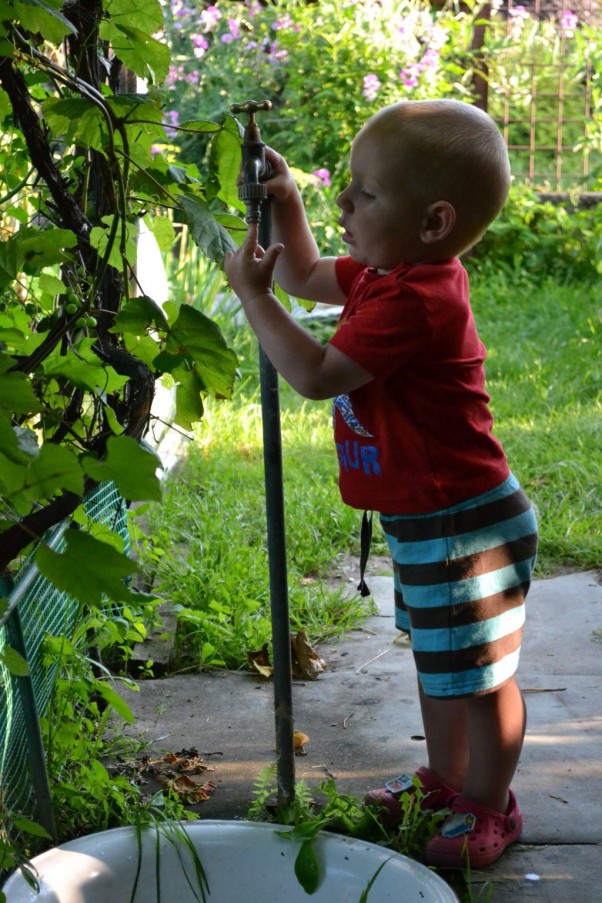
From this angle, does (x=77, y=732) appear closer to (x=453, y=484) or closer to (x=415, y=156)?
(x=453, y=484)

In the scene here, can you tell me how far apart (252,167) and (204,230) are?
0.22m

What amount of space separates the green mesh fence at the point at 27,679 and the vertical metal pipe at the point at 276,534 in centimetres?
30

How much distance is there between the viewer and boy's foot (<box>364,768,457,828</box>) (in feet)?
6.59

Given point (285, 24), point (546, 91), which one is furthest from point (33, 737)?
point (546, 91)

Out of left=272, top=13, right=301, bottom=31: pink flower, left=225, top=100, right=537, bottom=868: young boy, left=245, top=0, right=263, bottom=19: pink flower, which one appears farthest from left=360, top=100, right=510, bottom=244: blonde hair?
left=245, top=0, right=263, bottom=19: pink flower

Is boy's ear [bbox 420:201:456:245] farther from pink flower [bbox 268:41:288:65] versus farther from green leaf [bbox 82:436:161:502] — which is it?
pink flower [bbox 268:41:288:65]

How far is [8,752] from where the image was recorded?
180cm

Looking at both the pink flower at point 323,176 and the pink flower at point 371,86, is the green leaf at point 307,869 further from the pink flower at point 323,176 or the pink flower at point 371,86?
the pink flower at point 371,86

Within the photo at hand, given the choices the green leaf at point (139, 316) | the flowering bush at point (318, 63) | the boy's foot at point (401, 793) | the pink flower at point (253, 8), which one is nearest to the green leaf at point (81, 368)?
the green leaf at point (139, 316)

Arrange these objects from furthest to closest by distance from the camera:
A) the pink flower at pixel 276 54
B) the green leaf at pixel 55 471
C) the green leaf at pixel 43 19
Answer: the pink flower at pixel 276 54, the green leaf at pixel 43 19, the green leaf at pixel 55 471

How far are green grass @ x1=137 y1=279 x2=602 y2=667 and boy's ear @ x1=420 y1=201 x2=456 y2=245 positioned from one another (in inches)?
51.8

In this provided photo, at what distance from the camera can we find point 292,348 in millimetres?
1758

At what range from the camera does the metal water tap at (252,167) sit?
1690 mm

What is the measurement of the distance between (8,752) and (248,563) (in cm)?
155
